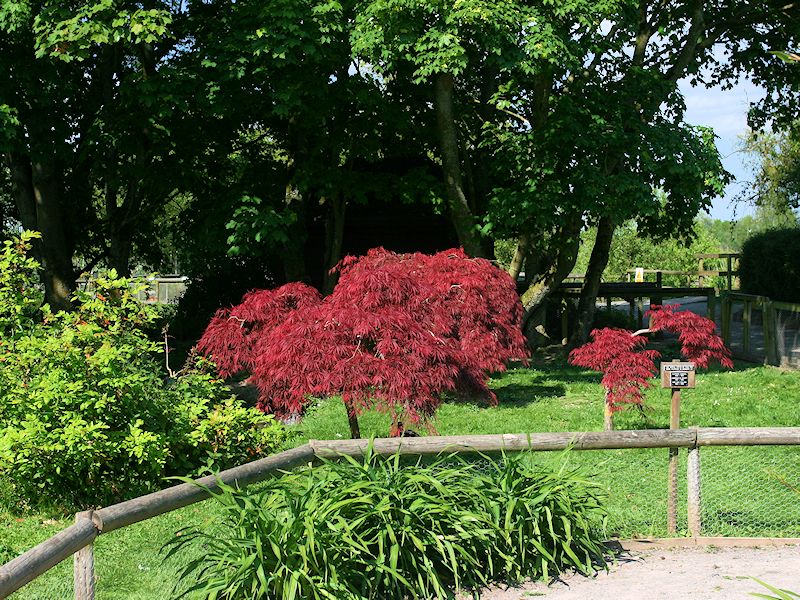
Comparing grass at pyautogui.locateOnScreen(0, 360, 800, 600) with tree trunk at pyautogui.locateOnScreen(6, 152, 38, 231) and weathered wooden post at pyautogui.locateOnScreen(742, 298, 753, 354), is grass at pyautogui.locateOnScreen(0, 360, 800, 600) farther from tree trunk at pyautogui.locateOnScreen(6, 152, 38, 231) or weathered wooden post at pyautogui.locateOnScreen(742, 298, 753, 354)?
→ tree trunk at pyautogui.locateOnScreen(6, 152, 38, 231)

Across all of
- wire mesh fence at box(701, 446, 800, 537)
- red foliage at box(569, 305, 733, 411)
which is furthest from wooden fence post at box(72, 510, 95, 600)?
red foliage at box(569, 305, 733, 411)

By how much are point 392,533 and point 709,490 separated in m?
4.15

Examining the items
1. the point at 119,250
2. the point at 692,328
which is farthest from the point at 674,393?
the point at 119,250

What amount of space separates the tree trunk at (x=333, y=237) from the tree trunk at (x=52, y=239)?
525cm

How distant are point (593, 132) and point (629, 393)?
24.5ft

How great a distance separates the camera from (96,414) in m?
8.12

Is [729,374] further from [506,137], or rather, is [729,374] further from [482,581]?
[482,581]

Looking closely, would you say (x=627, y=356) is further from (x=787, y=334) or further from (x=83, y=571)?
(x=787, y=334)

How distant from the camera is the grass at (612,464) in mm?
6984

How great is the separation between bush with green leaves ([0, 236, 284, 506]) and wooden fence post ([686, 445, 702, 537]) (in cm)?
392

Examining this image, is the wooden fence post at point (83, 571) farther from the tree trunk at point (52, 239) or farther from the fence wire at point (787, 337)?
the fence wire at point (787, 337)

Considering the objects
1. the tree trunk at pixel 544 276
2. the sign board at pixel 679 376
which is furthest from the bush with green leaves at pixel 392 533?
the tree trunk at pixel 544 276

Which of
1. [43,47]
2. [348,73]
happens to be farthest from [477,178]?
[43,47]

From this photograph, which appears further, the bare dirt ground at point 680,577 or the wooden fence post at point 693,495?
the wooden fence post at point 693,495
